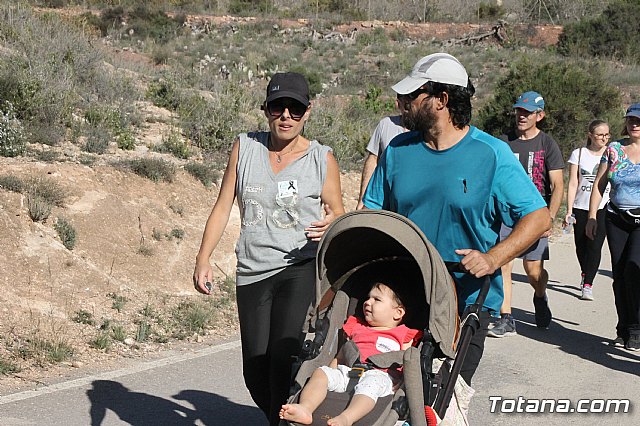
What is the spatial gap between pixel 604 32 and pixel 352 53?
16.1 m

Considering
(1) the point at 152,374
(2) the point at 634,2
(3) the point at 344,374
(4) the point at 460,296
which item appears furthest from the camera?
(2) the point at 634,2

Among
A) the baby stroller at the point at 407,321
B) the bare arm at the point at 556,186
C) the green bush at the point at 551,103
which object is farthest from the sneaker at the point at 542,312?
the green bush at the point at 551,103

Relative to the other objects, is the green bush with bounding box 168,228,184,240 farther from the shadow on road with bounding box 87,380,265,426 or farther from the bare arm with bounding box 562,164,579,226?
the bare arm with bounding box 562,164,579,226

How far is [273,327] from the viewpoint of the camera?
16.1 ft

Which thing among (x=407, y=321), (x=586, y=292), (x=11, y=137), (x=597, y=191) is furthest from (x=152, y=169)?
(x=407, y=321)

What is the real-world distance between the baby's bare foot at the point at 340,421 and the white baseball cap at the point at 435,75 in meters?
1.47

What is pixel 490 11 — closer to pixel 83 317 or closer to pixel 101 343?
pixel 83 317

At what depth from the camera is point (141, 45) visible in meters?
36.2

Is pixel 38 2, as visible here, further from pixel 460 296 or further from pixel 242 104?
pixel 460 296

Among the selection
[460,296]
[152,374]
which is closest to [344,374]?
[460,296]

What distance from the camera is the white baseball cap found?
14.1 ft

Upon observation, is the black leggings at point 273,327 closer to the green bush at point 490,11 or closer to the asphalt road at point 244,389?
the asphalt road at point 244,389

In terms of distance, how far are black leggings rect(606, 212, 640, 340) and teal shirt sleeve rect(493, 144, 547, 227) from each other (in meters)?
4.14

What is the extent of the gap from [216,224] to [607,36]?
161ft
